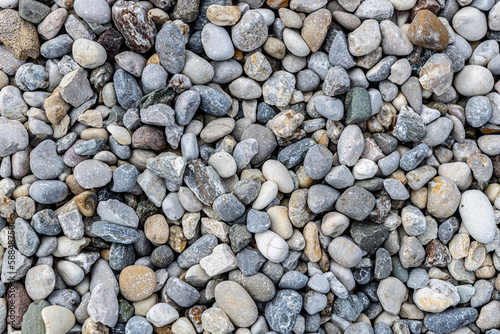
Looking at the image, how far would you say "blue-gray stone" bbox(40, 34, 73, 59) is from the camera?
4.66 feet

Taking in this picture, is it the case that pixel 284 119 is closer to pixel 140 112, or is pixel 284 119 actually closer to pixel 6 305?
pixel 140 112

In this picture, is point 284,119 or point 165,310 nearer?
point 165,310

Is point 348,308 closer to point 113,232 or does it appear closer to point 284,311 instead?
point 284,311

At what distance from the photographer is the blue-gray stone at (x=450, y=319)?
1373 mm

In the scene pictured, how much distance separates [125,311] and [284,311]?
0.55 metres

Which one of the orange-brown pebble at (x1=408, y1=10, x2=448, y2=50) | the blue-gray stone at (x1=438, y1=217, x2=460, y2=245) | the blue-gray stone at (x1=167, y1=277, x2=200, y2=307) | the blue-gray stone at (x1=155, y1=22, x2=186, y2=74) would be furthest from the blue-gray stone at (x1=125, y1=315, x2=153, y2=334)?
the orange-brown pebble at (x1=408, y1=10, x2=448, y2=50)

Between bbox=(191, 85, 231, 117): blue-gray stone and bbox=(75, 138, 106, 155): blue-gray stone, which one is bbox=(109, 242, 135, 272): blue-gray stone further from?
bbox=(191, 85, 231, 117): blue-gray stone

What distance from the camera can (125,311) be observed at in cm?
133

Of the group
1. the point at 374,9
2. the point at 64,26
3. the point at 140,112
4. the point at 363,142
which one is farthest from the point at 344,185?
the point at 64,26

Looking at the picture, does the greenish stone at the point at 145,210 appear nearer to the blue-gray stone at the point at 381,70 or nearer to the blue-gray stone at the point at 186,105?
the blue-gray stone at the point at 186,105

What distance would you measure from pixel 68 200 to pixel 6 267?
0.30 m

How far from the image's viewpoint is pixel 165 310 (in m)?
1.32

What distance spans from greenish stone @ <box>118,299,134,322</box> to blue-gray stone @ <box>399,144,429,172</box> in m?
1.12

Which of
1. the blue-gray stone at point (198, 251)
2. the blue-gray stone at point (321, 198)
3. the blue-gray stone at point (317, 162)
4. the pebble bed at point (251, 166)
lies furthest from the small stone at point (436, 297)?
the blue-gray stone at point (198, 251)
